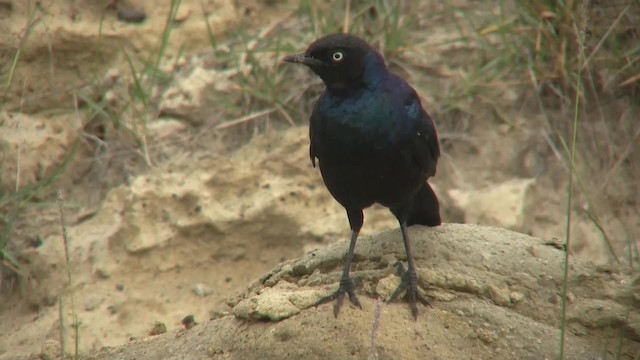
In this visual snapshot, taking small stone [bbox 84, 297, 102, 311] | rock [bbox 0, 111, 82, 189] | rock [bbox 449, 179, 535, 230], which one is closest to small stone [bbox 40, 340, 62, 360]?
small stone [bbox 84, 297, 102, 311]

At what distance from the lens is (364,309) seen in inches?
157

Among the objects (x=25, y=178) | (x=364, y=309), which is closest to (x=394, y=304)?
(x=364, y=309)

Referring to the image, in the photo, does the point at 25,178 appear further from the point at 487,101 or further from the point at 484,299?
the point at 484,299

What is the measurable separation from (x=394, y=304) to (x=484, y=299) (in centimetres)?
39

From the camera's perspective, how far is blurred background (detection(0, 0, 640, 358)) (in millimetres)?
6074

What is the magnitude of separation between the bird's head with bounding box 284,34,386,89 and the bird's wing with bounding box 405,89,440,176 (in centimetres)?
21

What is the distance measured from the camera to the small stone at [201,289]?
19.7 ft

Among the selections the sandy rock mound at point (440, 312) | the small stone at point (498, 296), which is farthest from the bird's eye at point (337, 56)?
the small stone at point (498, 296)

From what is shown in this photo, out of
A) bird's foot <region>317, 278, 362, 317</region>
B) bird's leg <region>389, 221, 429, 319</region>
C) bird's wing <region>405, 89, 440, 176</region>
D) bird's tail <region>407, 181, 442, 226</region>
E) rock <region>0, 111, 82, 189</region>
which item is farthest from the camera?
rock <region>0, 111, 82, 189</region>

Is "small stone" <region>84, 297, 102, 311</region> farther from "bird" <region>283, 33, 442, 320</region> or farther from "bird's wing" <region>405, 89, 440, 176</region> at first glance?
"bird's wing" <region>405, 89, 440, 176</region>

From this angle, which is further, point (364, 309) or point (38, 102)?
point (38, 102)

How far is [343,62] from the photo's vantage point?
175 inches

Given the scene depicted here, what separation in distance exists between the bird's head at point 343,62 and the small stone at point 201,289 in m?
2.04

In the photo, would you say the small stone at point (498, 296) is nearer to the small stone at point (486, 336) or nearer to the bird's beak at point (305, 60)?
the small stone at point (486, 336)
